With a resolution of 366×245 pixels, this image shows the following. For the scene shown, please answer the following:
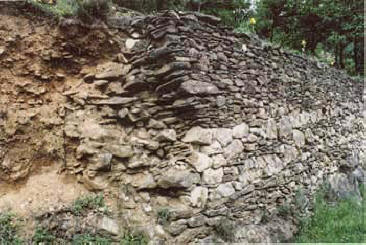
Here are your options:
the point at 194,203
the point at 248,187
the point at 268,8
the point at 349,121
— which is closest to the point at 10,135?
the point at 194,203

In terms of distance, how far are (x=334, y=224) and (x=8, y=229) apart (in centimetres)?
425

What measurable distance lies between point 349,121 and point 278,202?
3826mm

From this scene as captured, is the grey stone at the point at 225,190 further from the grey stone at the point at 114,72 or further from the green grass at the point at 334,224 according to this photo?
the grey stone at the point at 114,72

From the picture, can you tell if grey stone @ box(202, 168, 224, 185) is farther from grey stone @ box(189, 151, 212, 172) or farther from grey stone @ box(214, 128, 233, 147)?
grey stone @ box(214, 128, 233, 147)

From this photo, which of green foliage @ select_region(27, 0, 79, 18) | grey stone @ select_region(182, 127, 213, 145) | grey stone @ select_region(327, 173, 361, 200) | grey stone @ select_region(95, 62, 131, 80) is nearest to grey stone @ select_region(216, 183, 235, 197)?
grey stone @ select_region(182, 127, 213, 145)

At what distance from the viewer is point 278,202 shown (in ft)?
16.0

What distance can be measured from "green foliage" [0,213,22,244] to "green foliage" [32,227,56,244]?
14 cm

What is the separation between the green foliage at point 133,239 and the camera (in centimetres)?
347

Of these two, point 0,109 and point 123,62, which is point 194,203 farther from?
point 0,109

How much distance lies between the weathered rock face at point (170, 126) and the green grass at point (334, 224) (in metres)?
0.62

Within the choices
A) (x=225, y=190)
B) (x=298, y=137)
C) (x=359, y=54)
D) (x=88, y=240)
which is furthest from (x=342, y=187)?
(x=359, y=54)

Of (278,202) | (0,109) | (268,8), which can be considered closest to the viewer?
(0,109)

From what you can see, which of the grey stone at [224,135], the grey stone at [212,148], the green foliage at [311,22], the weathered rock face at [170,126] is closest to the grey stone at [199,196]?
the weathered rock face at [170,126]

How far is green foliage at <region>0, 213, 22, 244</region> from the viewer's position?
10.7 ft
